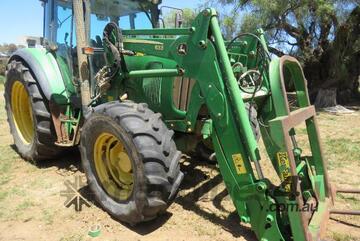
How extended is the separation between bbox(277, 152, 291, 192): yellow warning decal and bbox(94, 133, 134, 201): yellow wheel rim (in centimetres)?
150

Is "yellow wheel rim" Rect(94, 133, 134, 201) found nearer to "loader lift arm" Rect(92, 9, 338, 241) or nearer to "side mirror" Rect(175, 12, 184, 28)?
"loader lift arm" Rect(92, 9, 338, 241)

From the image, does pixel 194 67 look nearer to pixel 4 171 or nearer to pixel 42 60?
pixel 42 60

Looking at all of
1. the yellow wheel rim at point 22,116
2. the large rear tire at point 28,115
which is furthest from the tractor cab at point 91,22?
the yellow wheel rim at point 22,116

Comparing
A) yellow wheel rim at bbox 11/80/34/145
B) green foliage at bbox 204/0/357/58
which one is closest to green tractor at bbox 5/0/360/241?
yellow wheel rim at bbox 11/80/34/145

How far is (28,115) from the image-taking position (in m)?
5.99

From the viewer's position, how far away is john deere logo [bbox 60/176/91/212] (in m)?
4.20

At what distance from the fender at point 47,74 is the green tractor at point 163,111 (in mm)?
14

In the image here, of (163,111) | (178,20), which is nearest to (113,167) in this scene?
(163,111)

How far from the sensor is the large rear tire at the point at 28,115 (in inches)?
201

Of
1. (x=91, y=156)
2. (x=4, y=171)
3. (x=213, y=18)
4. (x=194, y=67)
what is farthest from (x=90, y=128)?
(x=4, y=171)

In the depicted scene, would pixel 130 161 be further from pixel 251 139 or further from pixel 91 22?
pixel 91 22

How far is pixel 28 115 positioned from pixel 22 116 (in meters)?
0.10

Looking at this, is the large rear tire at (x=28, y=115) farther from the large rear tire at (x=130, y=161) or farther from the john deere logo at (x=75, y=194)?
the large rear tire at (x=130, y=161)

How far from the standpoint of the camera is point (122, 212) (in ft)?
12.1
